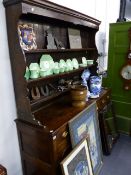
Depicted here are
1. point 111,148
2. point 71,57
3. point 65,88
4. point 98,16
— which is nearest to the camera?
point 65,88

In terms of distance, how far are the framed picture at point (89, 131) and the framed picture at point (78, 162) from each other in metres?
Answer: 0.07

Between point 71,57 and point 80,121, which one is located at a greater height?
point 71,57

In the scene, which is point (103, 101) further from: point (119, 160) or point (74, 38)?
point (74, 38)

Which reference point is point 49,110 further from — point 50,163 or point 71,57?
point 71,57

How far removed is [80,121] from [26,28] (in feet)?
3.40

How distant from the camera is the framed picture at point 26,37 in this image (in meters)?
1.52

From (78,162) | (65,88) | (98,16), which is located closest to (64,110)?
(65,88)

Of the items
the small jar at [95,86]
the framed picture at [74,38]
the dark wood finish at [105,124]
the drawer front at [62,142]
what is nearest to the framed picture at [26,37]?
the framed picture at [74,38]

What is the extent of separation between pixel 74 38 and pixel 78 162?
57.2 inches

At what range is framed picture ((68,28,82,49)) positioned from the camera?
2.17m

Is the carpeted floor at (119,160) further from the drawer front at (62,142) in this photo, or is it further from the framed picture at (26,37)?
the framed picture at (26,37)

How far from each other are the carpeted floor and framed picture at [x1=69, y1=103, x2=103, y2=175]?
0.54ft

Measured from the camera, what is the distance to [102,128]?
238 cm

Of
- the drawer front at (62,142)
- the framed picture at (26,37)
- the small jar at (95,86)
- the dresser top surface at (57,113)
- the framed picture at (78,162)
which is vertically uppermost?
the framed picture at (26,37)
